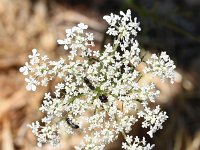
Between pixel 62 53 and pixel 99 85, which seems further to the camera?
pixel 62 53

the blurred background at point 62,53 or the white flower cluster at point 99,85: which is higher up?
the blurred background at point 62,53

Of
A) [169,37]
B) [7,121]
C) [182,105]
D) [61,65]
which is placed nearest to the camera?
[61,65]

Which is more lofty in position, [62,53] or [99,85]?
[62,53]

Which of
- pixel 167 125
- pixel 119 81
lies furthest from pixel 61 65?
pixel 167 125

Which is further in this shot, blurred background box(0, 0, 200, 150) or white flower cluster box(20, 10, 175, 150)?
blurred background box(0, 0, 200, 150)

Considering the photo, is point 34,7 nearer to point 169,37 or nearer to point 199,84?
point 169,37

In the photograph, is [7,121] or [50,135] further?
[7,121]

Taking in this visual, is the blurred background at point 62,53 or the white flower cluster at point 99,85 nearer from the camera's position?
the white flower cluster at point 99,85

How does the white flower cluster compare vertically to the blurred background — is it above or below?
below
